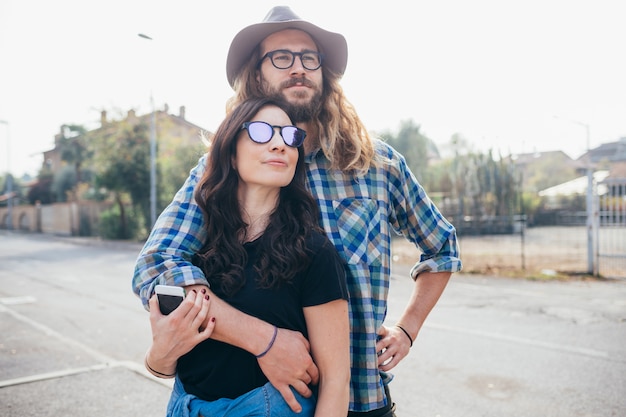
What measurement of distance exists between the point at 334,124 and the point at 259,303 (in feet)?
2.53

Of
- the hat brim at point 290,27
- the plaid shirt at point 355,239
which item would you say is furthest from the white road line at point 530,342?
the hat brim at point 290,27

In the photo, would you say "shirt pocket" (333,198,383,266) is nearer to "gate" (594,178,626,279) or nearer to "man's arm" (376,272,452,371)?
"man's arm" (376,272,452,371)

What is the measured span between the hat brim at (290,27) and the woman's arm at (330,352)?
109 cm

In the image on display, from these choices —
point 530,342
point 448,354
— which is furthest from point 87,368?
point 530,342

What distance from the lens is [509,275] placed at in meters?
11.9

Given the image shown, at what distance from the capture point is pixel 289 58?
2162 millimetres

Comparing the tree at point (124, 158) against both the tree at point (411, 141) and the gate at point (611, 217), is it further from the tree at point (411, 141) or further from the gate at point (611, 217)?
the gate at point (611, 217)

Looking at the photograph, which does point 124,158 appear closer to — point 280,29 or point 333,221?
point 280,29

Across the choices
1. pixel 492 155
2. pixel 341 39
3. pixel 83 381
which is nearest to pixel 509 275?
pixel 83 381

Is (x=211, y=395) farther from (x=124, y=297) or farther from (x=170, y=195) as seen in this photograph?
(x=170, y=195)

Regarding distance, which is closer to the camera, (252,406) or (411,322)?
(252,406)

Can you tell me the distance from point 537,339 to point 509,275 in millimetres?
5815

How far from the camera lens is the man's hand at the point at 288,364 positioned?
5.23ft

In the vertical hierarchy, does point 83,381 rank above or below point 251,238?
below
